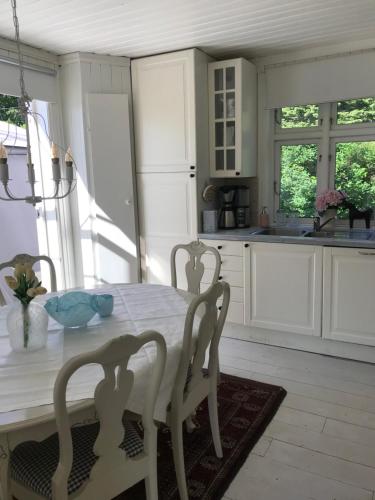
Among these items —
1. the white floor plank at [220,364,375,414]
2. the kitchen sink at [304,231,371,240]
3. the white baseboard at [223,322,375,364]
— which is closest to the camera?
the white floor plank at [220,364,375,414]

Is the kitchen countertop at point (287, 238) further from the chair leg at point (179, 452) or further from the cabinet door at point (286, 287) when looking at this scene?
the chair leg at point (179, 452)

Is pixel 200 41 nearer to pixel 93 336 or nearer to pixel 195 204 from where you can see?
→ pixel 195 204

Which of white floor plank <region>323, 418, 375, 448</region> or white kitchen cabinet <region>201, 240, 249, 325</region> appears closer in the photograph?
white floor plank <region>323, 418, 375, 448</region>

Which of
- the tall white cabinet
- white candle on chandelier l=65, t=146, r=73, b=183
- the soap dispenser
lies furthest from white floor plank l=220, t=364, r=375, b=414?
white candle on chandelier l=65, t=146, r=73, b=183

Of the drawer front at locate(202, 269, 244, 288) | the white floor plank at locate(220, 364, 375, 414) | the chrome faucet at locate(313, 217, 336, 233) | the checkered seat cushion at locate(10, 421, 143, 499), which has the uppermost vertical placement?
the chrome faucet at locate(313, 217, 336, 233)

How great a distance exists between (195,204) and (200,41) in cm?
122

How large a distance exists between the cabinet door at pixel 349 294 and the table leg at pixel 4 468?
93.9 inches

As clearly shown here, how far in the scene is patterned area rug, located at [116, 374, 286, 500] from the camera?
1865 millimetres

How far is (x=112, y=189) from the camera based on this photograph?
3.46m

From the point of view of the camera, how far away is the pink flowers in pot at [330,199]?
335 cm

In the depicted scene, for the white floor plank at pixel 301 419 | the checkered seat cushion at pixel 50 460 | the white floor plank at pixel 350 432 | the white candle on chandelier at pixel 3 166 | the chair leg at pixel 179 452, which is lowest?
the white floor plank at pixel 350 432

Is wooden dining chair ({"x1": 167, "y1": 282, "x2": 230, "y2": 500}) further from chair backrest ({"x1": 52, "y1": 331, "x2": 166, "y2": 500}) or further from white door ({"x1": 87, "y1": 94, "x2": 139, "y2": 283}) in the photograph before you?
white door ({"x1": 87, "y1": 94, "x2": 139, "y2": 283})

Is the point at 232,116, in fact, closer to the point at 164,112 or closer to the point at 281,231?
the point at 164,112

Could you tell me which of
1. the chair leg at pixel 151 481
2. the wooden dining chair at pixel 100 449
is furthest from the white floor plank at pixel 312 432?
the wooden dining chair at pixel 100 449
